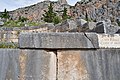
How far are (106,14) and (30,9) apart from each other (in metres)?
19.9

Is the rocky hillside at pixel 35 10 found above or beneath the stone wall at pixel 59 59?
above

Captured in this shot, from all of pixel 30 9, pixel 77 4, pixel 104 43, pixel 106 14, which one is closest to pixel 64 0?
pixel 77 4

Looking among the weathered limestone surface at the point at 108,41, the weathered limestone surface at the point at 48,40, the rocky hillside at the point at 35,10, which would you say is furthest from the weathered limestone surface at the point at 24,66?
the rocky hillside at the point at 35,10

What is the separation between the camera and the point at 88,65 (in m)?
3.31

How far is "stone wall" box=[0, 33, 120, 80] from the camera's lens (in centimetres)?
323

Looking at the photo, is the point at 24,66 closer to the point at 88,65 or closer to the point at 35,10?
the point at 88,65

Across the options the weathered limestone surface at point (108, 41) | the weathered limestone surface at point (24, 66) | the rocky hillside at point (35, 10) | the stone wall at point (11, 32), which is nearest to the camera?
the weathered limestone surface at point (24, 66)

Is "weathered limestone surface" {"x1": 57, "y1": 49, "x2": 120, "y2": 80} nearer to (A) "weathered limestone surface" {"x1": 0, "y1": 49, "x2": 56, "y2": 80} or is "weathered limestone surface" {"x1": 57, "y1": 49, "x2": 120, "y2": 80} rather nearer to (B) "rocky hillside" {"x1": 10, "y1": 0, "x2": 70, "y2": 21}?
(A) "weathered limestone surface" {"x1": 0, "y1": 49, "x2": 56, "y2": 80}

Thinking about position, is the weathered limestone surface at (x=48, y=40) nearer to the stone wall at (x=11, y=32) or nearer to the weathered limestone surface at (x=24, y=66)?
the weathered limestone surface at (x=24, y=66)

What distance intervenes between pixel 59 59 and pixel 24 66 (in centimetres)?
51

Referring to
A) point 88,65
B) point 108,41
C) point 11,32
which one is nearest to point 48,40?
point 88,65

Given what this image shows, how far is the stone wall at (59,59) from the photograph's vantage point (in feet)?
10.6

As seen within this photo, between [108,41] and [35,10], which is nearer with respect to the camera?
[108,41]

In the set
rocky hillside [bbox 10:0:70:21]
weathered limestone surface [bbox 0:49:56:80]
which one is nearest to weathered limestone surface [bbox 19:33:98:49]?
weathered limestone surface [bbox 0:49:56:80]
